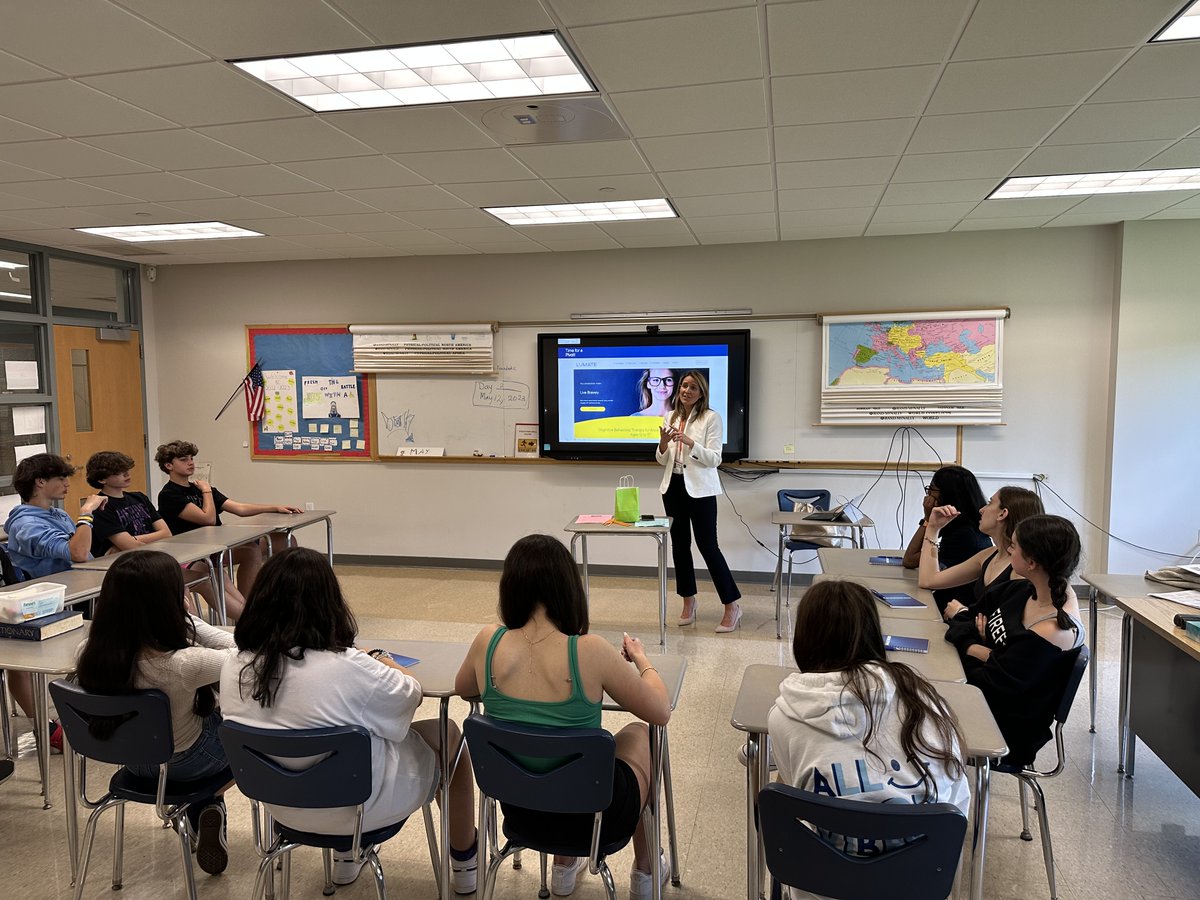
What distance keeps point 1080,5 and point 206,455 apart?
6942mm

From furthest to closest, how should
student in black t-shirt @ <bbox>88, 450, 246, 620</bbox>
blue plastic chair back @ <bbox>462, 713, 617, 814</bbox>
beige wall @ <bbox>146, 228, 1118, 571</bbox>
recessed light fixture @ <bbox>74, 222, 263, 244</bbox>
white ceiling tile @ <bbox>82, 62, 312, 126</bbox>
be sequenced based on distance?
beige wall @ <bbox>146, 228, 1118, 571</bbox>
recessed light fixture @ <bbox>74, 222, 263, 244</bbox>
student in black t-shirt @ <bbox>88, 450, 246, 620</bbox>
white ceiling tile @ <bbox>82, 62, 312, 126</bbox>
blue plastic chair back @ <bbox>462, 713, 617, 814</bbox>

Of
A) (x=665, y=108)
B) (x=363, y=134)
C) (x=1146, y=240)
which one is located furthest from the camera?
(x=1146, y=240)

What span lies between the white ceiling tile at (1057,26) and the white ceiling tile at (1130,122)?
649 millimetres

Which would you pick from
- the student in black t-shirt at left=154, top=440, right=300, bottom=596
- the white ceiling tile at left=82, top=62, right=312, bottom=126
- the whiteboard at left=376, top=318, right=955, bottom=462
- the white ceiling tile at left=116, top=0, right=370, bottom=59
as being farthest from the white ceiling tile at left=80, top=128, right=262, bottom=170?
the whiteboard at left=376, top=318, right=955, bottom=462

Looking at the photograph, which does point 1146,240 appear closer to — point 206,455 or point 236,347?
point 236,347

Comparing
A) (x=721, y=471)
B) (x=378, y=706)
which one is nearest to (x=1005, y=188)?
(x=721, y=471)

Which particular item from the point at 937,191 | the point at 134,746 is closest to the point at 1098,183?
the point at 937,191

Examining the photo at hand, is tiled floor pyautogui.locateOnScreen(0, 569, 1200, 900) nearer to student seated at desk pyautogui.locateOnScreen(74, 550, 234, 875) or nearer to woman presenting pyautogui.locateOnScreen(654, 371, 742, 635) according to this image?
student seated at desk pyautogui.locateOnScreen(74, 550, 234, 875)

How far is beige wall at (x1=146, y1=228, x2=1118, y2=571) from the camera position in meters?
5.35

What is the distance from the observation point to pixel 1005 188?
4.20m

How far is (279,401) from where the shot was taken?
675 centimetres

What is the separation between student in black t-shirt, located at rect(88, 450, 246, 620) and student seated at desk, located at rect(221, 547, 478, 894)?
2.09m

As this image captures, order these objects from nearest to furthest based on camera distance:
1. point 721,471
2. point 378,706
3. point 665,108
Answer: point 378,706 < point 665,108 < point 721,471

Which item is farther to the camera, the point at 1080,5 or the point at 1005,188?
the point at 1005,188
